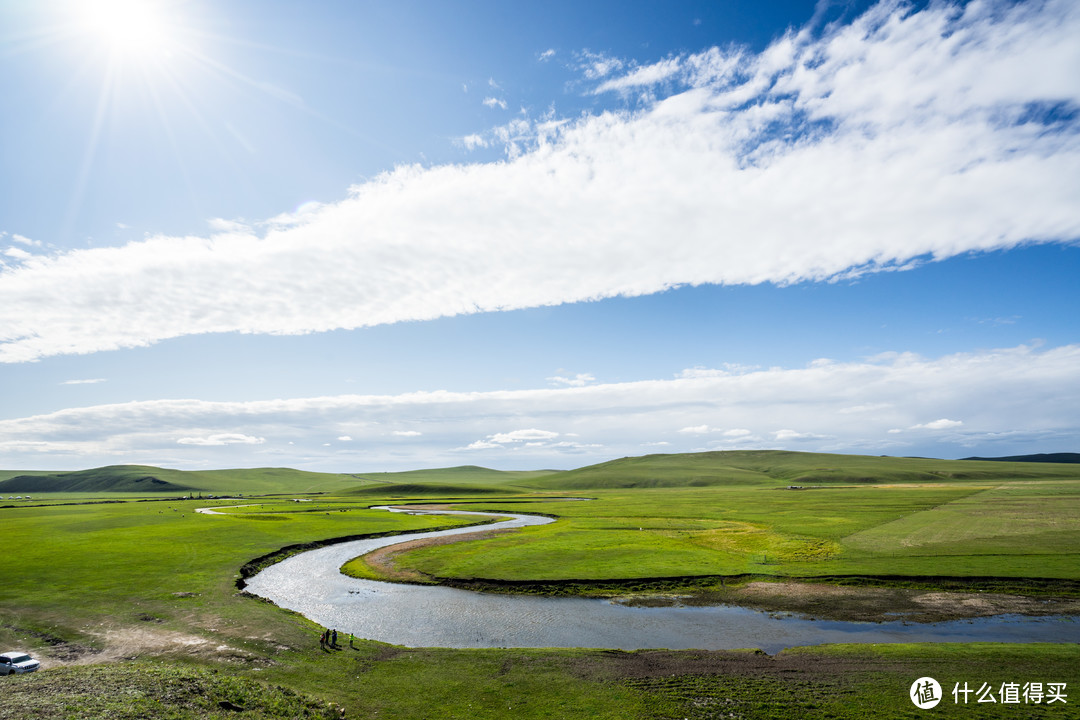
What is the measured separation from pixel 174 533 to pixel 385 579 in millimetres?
55980

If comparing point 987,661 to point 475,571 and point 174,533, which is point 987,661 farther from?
point 174,533

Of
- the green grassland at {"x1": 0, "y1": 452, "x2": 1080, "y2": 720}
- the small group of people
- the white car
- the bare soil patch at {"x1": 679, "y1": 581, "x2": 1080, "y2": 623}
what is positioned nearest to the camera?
the green grassland at {"x1": 0, "y1": 452, "x2": 1080, "y2": 720}

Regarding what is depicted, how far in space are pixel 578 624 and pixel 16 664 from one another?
126 ft

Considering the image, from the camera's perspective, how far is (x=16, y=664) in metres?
32.8

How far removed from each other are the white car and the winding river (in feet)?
63.1

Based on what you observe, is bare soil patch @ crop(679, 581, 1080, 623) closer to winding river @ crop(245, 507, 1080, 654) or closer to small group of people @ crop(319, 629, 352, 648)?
winding river @ crop(245, 507, 1080, 654)

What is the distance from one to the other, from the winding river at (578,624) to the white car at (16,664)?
1924cm

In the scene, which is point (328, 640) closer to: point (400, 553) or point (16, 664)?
point (16, 664)

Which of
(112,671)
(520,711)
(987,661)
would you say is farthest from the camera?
(987,661)

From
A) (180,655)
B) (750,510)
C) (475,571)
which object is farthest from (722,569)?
(750,510)

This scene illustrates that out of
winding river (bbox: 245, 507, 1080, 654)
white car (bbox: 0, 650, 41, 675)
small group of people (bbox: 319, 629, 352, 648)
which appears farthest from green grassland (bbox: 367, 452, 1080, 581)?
white car (bbox: 0, 650, 41, 675)

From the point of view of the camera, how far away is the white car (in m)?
32.7

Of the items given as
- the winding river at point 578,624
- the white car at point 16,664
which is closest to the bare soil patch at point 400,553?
the winding river at point 578,624

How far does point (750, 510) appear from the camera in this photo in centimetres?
13262
